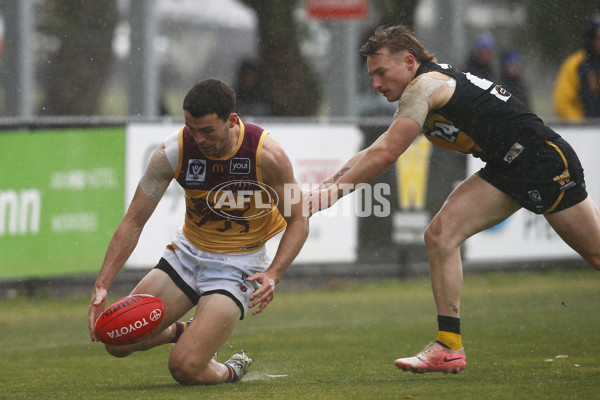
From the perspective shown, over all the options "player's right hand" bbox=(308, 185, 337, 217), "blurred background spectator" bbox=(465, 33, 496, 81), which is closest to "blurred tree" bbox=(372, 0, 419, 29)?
"blurred background spectator" bbox=(465, 33, 496, 81)

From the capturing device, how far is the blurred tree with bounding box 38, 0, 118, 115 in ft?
52.5

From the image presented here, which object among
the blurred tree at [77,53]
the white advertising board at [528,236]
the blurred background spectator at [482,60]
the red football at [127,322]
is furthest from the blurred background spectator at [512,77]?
the red football at [127,322]

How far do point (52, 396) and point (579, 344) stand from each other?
4.01 metres

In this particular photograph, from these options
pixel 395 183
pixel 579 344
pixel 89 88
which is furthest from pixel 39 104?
pixel 579 344

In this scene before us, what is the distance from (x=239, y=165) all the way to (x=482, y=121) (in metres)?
1.52

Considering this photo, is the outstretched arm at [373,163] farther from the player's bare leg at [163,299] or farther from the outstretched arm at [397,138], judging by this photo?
the player's bare leg at [163,299]

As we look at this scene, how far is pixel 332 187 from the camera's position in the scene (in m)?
6.56

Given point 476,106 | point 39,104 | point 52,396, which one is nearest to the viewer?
point 52,396

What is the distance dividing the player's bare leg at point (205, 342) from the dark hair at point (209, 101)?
3.78 feet

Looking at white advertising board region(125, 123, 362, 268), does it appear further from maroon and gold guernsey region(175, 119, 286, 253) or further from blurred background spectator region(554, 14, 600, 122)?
maroon and gold guernsey region(175, 119, 286, 253)

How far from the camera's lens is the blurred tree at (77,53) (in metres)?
16.0

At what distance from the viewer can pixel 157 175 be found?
6.54 metres

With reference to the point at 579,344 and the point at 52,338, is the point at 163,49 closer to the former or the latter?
the point at 52,338

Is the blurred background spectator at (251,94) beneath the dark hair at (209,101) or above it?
beneath
